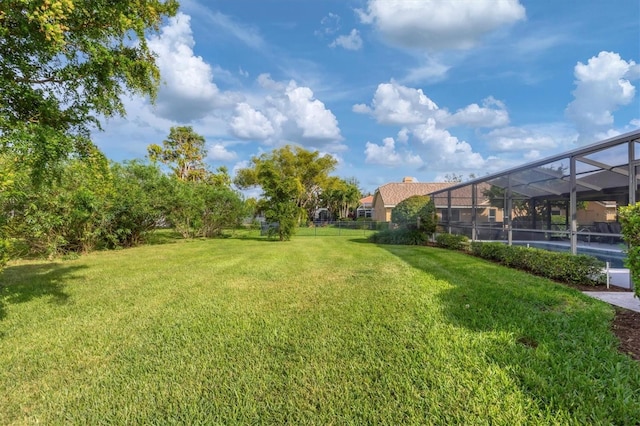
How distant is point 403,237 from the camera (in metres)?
15.2

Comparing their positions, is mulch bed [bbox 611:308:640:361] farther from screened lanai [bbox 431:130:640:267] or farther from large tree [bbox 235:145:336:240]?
large tree [bbox 235:145:336:240]

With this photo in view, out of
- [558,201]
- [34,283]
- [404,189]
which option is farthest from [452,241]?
[404,189]

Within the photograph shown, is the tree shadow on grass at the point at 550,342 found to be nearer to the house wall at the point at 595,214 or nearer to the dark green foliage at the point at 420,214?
the house wall at the point at 595,214

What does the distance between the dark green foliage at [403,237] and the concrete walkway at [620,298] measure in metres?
9.45

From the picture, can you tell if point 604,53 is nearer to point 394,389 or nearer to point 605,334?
point 605,334

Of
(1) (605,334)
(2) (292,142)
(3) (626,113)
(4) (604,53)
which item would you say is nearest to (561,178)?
(3) (626,113)

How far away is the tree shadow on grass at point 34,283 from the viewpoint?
17.8 ft

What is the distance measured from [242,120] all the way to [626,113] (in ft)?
85.6

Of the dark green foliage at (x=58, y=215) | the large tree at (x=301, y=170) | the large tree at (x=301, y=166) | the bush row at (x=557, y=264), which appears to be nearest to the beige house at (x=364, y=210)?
the large tree at (x=301, y=170)

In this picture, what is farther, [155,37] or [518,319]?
[155,37]

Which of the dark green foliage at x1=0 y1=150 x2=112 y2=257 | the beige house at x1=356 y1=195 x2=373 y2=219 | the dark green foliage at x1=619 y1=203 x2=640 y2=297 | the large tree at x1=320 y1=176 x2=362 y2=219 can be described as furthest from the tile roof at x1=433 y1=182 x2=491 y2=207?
the beige house at x1=356 y1=195 x2=373 y2=219

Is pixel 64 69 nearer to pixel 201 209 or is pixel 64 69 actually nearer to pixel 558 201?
pixel 201 209

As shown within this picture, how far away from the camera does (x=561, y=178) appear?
8750 millimetres

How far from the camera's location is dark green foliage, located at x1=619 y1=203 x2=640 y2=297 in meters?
3.29
